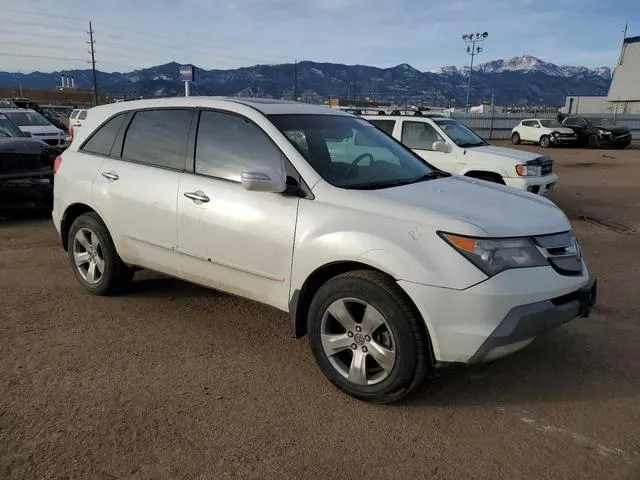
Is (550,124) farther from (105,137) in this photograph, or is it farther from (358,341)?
(358,341)

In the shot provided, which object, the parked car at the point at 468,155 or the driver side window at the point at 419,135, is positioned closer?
the parked car at the point at 468,155

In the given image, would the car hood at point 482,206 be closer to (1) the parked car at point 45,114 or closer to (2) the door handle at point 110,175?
(2) the door handle at point 110,175

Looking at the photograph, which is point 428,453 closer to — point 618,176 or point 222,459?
point 222,459

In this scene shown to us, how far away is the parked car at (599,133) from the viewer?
27.5m

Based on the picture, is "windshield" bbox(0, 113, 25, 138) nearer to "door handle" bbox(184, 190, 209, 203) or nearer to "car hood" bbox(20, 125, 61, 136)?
"car hood" bbox(20, 125, 61, 136)

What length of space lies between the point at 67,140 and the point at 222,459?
15126 millimetres

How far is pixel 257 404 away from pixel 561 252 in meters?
2.04

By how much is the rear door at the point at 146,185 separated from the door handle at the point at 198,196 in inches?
6.9

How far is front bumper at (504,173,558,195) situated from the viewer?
872cm

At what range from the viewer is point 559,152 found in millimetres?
25359

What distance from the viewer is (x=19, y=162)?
841cm

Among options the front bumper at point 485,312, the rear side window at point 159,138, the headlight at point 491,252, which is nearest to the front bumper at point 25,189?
the rear side window at point 159,138

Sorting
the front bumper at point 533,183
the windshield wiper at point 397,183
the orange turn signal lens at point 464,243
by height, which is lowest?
the front bumper at point 533,183

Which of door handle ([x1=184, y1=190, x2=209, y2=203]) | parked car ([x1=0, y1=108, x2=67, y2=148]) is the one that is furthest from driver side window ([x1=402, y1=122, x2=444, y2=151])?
parked car ([x1=0, y1=108, x2=67, y2=148])
